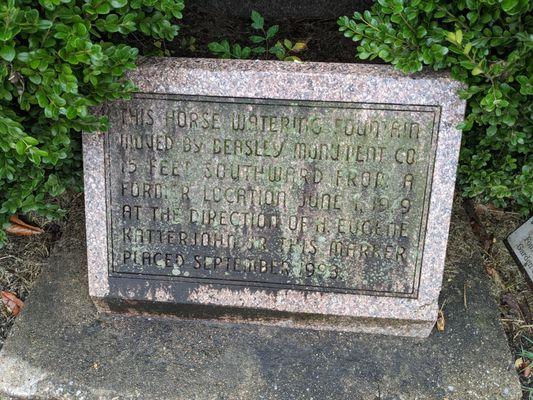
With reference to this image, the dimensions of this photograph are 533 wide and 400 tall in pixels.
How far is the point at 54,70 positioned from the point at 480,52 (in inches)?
62.7

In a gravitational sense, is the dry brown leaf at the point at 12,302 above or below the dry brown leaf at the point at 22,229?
below

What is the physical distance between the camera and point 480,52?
2.26 meters

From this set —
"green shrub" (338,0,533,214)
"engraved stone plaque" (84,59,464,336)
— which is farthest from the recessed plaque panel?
"green shrub" (338,0,533,214)

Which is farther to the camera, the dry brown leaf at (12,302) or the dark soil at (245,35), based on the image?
the dry brown leaf at (12,302)

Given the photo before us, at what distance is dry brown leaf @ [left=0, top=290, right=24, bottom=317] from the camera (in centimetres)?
307

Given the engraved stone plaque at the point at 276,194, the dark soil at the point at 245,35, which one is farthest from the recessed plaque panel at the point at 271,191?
the dark soil at the point at 245,35

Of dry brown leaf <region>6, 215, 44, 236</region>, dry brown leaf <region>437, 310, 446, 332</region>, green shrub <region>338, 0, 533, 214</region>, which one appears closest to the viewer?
green shrub <region>338, 0, 533, 214</region>

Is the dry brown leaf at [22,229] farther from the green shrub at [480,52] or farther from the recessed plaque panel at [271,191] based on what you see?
the green shrub at [480,52]

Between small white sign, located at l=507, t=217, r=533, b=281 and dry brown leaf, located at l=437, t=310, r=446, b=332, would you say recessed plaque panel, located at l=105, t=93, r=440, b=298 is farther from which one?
small white sign, located at l=507, t=217, r=533, b=281

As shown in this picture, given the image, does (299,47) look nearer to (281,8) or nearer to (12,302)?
(281,8)

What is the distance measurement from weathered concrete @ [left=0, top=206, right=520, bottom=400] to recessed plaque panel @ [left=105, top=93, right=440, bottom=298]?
267mm

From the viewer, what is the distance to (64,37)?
6.95ft

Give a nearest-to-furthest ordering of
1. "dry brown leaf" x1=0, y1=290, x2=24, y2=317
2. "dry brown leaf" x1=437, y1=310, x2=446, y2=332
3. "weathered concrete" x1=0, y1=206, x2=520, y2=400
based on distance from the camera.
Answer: "weathered concrete" x1=0, y1=206, x2=520, y2=400, "dry brown leaf" x1=437, y1=310, x2=446, y2=332, "dry brown leaf" x1=0, y1=290, x2=24, y2=317

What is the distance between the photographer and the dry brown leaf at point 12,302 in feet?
Result: 10.1
